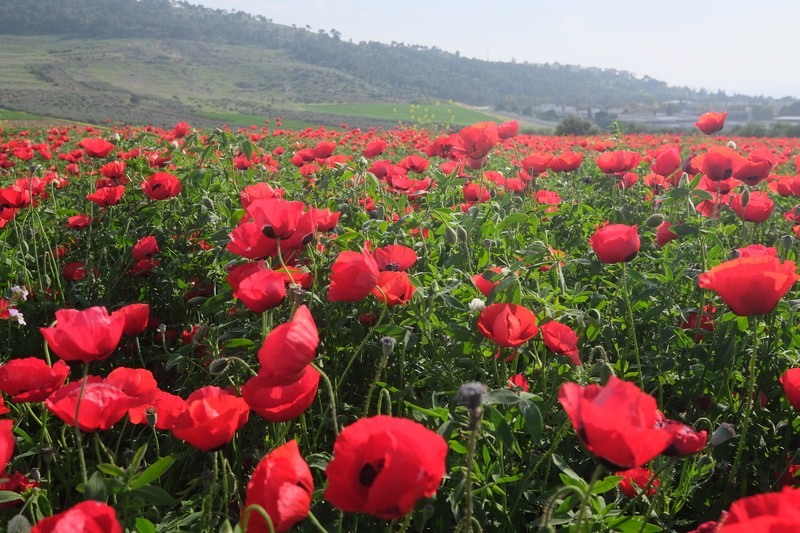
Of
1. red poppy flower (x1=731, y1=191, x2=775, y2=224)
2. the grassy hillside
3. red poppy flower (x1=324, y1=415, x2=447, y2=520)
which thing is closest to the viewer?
red poppy flower (x1=324, y1=415, x2=447, y2=520)

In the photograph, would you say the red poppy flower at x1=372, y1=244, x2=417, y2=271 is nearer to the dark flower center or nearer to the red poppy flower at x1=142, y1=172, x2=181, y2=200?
the dark flower center

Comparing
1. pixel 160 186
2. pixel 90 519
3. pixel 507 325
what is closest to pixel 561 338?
pixel 507 325

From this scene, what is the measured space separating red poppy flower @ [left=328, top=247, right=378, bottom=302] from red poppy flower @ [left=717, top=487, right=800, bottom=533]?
85 cm

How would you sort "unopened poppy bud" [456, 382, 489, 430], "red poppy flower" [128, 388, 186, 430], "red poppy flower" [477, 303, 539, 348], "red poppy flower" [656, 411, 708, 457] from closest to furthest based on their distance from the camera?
"unopened poppy bud" [456, 382, 489, 430] → "red poppy flower" [656, 411, 708, 457] → "red poppy flower" [128, 388, 186, 430] → "red poppy flower" [477, 303, 539, 348]

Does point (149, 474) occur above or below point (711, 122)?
below

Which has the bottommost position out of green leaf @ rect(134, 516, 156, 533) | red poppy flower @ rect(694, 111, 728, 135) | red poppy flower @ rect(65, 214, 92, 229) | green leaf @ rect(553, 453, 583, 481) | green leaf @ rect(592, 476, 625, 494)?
red poppy flower @ rect(65, 214, 92, 229)

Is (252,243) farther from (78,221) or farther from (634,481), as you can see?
(78,221)

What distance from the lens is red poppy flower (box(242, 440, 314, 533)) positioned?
818mm

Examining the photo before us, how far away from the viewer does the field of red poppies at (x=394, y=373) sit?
86cm

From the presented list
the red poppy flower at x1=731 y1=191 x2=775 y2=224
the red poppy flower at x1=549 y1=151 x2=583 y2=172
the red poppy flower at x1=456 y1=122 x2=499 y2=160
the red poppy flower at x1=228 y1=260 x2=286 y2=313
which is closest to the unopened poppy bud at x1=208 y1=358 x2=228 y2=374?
the red poppy flower at x1=228 y1=260 x2=286 y2=313

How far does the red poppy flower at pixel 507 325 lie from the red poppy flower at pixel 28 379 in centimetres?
99

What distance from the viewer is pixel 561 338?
55.9 inches

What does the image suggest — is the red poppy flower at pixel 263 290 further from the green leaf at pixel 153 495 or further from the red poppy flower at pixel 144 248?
the red poppy flower at pixel 144 248

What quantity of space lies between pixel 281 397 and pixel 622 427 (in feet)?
2.04
